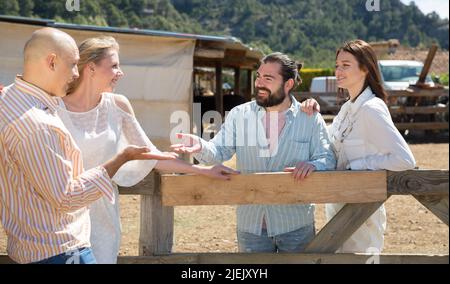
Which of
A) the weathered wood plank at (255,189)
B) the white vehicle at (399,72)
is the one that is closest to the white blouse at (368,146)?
the weathered wood plank at (255,189)

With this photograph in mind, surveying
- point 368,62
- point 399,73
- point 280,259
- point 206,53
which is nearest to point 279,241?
point 280,259

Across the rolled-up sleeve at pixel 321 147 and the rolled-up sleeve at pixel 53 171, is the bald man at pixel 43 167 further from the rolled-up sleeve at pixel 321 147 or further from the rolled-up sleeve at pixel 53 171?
the rolled-up sleeve at pixel 321 147

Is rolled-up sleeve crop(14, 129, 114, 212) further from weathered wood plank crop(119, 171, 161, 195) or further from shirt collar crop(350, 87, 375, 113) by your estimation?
shirt collar crop(350, 87, 375, 113)

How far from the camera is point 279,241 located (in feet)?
10.9

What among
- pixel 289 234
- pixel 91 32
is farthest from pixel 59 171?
pixel 91 32

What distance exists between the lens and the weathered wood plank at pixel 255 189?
3031mm

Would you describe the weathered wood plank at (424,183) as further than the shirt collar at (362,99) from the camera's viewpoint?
No

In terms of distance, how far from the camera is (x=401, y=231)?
22.7 feet

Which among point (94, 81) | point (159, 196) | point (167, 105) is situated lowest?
point (167, 105)

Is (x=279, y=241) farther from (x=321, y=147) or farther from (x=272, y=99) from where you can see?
(x=272, y=99)

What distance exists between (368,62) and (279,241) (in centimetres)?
98

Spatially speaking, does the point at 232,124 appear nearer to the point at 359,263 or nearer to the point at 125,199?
the point at 359,263

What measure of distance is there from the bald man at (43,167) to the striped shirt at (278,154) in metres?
1.13

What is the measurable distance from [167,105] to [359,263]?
962cm
